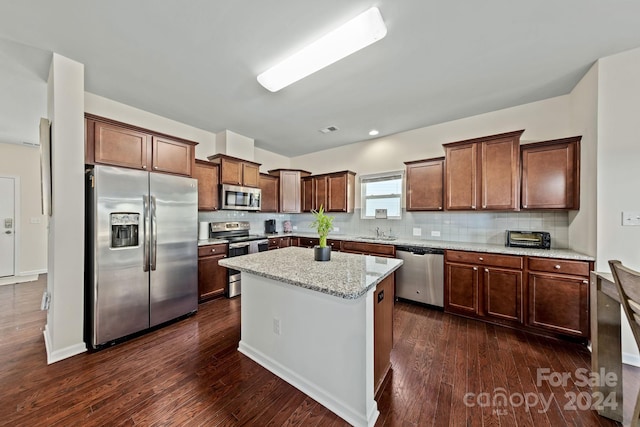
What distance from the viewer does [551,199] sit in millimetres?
2676

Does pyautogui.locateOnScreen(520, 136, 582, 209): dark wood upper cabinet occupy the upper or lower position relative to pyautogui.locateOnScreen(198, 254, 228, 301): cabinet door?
upper

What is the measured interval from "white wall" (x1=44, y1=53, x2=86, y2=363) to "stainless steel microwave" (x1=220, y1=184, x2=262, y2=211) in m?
1.81

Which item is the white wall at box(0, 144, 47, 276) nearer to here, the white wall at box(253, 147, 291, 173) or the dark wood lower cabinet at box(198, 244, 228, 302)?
the dark wood lower cabinet at box(198, 244, 228, 302)

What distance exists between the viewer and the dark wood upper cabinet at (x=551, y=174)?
256 cm

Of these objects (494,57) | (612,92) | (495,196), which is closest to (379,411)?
(495,196)

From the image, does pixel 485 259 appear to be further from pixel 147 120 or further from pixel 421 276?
pixel 147 120

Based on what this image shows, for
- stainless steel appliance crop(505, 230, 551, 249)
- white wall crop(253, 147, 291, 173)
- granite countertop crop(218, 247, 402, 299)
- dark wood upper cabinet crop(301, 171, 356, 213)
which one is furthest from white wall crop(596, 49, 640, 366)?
white wall crop(253, 147, 291, 173)

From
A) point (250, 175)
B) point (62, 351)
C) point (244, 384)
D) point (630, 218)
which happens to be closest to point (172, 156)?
point (250, 175)

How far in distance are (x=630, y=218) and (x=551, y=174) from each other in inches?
31.4

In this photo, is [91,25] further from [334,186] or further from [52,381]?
[334,186]

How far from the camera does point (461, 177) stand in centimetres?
317

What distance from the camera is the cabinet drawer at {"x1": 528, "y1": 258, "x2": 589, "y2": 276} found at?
229 centimetres

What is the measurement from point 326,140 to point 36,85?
3886 millimetres

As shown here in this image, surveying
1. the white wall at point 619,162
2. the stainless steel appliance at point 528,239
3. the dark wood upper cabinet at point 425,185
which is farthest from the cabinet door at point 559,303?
the dark wood upper cabinet at point 425,185
